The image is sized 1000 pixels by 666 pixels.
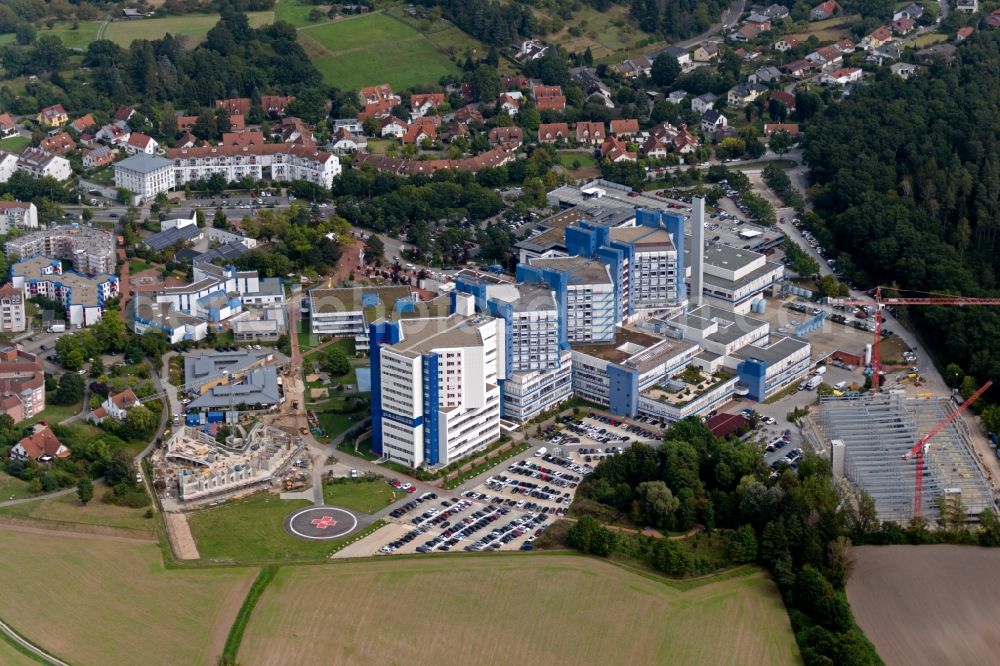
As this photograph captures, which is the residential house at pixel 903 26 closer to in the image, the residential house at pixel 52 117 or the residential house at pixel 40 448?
the residential house at pixel 52 117

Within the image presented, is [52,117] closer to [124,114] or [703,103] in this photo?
[124,114]

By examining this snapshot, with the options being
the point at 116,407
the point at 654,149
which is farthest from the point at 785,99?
the point at 116,407

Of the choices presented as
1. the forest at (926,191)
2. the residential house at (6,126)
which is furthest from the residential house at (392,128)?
the forest at (926,191)

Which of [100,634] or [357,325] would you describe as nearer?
[100,634]

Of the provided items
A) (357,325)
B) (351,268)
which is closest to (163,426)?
(357,325)

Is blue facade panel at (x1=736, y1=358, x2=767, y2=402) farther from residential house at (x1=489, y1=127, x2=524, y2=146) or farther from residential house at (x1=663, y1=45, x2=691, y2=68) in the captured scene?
residential house at (x1=663, y1=45, x2=691, y2=68)

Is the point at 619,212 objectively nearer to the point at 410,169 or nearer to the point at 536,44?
the point at 410,169
